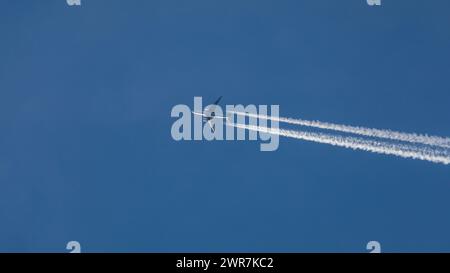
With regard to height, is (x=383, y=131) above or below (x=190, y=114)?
below

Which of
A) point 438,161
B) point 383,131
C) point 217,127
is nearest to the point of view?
point 438,161

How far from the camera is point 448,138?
184 feet

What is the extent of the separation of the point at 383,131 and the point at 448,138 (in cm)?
613

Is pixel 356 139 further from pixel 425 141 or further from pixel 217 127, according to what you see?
pixel 217 127

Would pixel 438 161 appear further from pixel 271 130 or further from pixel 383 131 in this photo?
pixel 271 130
